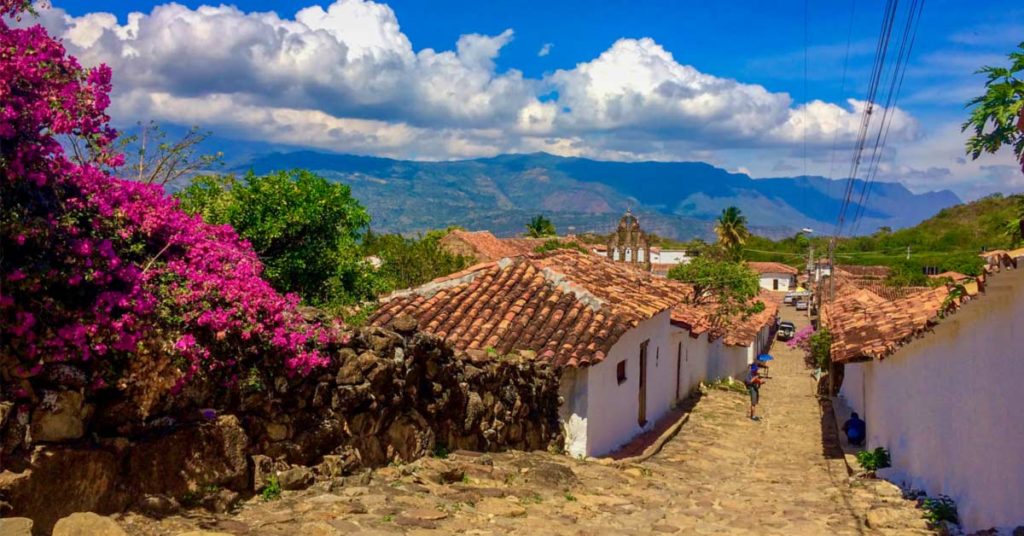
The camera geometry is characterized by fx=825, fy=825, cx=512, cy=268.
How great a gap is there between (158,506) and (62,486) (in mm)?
675

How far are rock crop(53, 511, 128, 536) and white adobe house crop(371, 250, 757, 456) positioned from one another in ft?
23.2

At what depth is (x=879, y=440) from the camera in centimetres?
1576

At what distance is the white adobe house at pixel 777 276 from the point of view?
99.1 metres

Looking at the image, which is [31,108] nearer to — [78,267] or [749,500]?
[78,267]

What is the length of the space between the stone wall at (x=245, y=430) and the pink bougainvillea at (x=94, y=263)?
0.27 meters

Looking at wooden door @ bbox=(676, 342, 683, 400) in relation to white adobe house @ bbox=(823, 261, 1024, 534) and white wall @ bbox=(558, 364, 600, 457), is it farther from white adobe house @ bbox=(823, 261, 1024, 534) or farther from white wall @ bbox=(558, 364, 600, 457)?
white wall @ bbox=(558, 364, 600, 457)

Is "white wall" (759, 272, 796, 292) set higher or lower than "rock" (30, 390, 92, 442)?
lower

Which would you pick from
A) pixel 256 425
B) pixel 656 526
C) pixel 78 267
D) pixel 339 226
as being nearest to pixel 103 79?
pixel 78 267

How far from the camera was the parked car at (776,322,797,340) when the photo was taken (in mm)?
62219

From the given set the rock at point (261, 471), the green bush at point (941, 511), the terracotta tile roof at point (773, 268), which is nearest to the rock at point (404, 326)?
the rock at point (261, 471)

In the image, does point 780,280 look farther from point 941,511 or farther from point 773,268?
point 941,511

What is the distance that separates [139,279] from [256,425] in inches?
59.6

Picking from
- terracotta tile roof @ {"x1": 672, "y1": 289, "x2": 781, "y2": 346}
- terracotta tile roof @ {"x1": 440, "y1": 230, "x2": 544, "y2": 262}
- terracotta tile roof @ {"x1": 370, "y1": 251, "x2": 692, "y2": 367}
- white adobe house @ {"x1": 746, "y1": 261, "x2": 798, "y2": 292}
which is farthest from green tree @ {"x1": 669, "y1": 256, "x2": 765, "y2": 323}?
white adobe house @ {"x1": 746, "y1": 261, "x2": 798, "y2": 292}

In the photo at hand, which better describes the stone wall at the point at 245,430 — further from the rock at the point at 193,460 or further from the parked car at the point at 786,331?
the parked car at the point at 786,331
